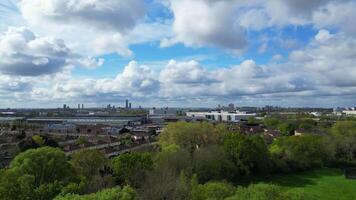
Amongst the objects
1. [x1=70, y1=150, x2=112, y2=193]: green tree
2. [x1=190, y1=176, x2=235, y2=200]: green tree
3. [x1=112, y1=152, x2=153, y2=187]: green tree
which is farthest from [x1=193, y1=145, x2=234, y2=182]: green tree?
[x1=190, y1=176, x2=235, y2=200]: green tree

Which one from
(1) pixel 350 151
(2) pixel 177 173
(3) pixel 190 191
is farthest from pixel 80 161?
(1) pixel 350 151

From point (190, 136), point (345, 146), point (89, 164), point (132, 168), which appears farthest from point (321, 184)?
point (89, 164)

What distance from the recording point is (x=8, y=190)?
26.3 m

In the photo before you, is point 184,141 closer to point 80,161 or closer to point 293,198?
point 80,161

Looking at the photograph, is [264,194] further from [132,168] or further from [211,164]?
[211,164]

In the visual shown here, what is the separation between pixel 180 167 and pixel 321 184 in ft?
75.7

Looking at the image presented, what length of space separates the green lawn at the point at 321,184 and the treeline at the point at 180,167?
2999 millimetres

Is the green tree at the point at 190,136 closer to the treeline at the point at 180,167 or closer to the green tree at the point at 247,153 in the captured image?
the treeline at the point at 180,167

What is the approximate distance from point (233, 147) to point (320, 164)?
77.6 ft

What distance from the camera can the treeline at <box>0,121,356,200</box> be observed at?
88.4ft

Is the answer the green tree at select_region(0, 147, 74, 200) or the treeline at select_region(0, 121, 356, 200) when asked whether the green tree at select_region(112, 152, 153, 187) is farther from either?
the green tree at select_region(0, 147, 74, 200)

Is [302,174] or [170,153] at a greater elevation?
[170,153]

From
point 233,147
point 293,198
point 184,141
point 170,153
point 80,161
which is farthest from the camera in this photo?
point 184,141

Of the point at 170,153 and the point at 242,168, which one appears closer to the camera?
the point at 170,153
